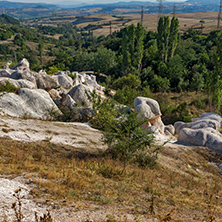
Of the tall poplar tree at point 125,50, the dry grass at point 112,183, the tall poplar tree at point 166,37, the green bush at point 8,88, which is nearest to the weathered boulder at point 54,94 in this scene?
the green bush at point 8,88

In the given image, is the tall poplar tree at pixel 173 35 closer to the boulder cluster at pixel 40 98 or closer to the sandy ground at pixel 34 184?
the boulder cluster at pixel 40 98

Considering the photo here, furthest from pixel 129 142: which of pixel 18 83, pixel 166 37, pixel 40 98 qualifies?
pixel 166 37

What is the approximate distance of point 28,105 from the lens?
1855 cm

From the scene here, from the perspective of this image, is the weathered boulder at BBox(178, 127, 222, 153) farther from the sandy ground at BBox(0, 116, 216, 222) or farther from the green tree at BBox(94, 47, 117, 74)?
the green tree at BBox(94, 47, 117, 74)

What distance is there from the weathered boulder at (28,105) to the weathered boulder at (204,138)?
12.7m

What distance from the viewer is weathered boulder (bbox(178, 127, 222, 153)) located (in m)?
19.4

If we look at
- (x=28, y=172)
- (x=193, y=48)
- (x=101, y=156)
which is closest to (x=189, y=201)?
(x=101, y=156)

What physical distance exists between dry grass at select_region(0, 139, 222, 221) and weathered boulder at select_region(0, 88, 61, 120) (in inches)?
232

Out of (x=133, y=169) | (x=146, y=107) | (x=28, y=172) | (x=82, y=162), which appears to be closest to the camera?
(x=28, y=172)

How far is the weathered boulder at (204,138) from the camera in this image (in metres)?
19.4

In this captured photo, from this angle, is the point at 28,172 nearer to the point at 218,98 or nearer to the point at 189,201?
the point at 189,201

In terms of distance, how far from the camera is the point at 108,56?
202 ft

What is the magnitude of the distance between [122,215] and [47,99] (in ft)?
49.5

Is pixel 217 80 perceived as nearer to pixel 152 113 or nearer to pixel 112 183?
pixel 152 113
